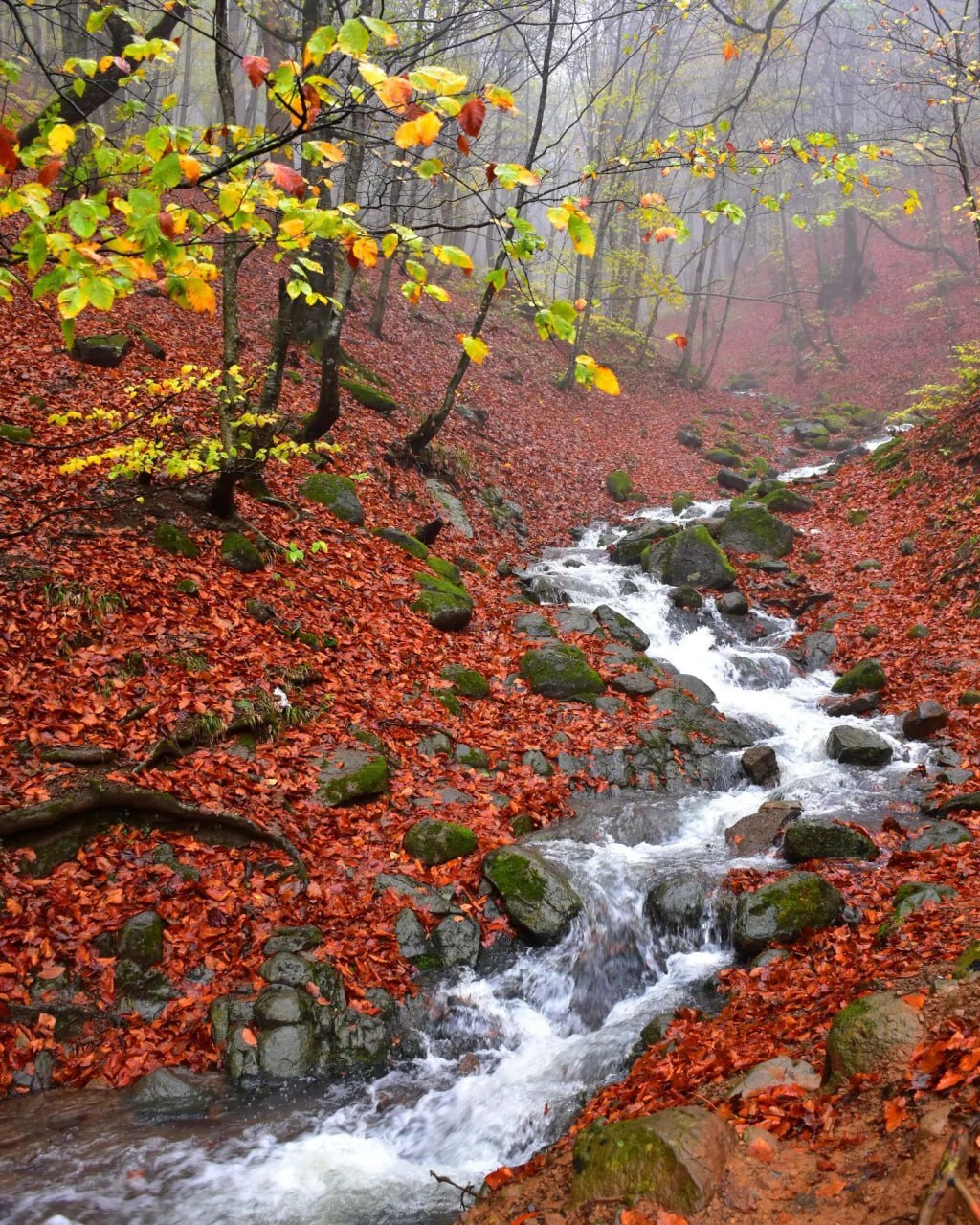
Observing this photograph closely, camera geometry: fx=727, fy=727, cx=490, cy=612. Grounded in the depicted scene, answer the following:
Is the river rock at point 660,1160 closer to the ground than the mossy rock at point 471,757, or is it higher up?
closer to the ground

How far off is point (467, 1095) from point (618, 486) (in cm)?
1601

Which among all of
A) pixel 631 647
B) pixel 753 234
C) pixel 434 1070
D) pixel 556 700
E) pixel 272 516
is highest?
pixel 753 234

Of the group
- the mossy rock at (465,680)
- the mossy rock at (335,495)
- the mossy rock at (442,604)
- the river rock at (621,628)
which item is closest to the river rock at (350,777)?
the mossy rock at (465,680)

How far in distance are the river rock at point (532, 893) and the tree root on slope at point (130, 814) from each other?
163 cm

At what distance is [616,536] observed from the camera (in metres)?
16.2

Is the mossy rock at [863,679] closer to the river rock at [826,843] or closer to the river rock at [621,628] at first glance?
the river rock at [621,628]

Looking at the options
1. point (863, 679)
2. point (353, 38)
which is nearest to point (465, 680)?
point (863, 679)

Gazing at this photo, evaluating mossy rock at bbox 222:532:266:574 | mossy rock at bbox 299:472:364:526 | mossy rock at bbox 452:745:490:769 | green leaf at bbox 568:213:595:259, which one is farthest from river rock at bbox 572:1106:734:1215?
mossy rock at bbox 299:472:364:526

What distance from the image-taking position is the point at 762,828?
7277mm

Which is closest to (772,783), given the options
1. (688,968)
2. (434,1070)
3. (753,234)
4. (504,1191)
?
(688,968)

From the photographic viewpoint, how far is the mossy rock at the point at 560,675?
370 inches

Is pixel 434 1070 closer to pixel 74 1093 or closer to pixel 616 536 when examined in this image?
pixel 74 1093

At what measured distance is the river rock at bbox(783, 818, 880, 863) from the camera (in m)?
6.49

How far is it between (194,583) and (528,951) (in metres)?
4.89
